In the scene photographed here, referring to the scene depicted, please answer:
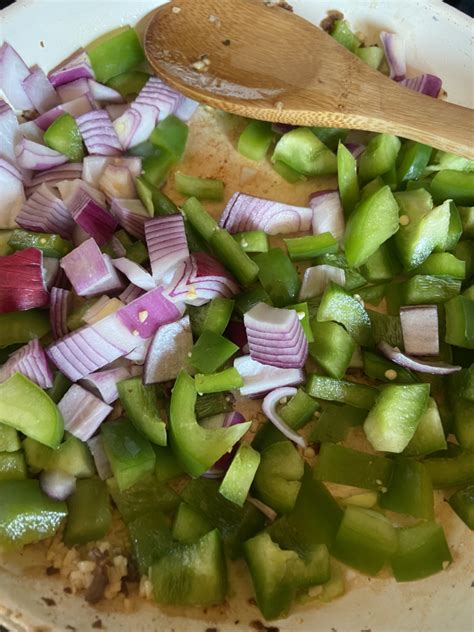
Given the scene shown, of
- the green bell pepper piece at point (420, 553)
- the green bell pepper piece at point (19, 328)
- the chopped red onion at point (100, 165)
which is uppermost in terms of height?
the chopped red onion at point (100, 165)

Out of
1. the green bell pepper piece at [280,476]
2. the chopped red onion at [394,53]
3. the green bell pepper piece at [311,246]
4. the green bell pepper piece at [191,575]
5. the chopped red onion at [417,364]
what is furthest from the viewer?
the chopped red onion at [394,53]

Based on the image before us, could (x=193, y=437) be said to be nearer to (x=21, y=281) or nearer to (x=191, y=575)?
(x=191, y=575)

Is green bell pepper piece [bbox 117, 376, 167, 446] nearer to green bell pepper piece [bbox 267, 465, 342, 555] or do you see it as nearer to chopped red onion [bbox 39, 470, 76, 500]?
chopped red onion [bbox 39, 470, 76, 500]

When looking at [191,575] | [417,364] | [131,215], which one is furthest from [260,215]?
[191,575]

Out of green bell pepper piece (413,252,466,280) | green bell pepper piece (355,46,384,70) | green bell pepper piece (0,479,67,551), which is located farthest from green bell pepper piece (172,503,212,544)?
green bell pepper piece (355,46,384,70)

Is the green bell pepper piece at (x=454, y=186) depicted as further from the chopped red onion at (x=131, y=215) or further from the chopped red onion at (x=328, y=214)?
the chopped red onion at (x=131, y=215)

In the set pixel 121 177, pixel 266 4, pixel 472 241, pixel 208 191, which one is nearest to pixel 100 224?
pixel 121 177

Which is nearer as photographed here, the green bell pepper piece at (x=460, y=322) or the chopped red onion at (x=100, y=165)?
the green bell pepper piece at (x=460, y=322)

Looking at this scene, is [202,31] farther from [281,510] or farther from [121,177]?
[281,510]

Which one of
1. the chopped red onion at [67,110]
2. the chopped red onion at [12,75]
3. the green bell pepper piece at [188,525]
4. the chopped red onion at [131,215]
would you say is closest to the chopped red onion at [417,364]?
the green bell pepper piece at [188,525]
